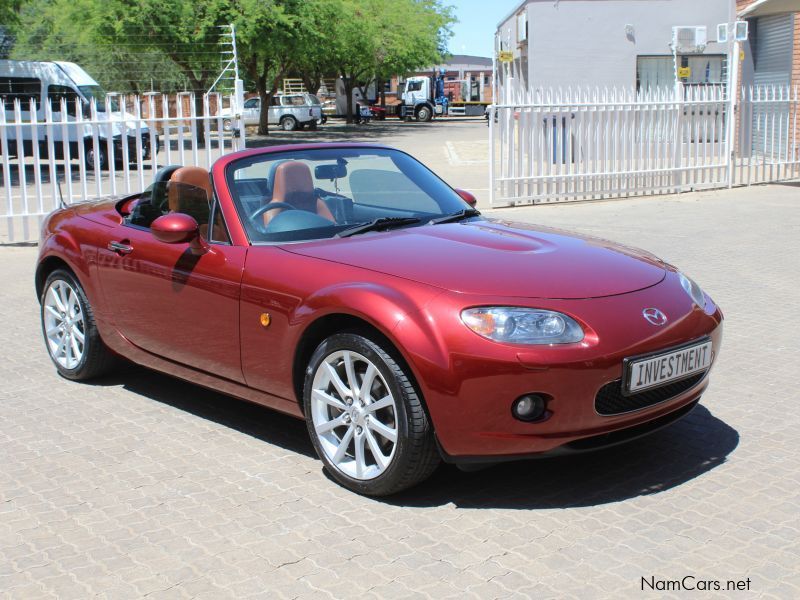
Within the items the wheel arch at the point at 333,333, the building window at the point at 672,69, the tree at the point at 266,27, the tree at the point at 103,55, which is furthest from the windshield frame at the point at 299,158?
the tree at the point at 103,55

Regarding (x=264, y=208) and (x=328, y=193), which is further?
(x=328, y=193)

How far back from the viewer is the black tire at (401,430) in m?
3.99

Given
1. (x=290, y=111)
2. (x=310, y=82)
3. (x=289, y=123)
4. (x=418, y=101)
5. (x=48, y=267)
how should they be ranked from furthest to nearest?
(x=310, y=82) → (x=418, y=101) → (x=289, y=123) → (x=290, y=111) → (x=48, y=267)

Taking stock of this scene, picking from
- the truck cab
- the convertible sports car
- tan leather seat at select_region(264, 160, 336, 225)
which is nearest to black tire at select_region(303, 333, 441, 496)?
the convertible sports car

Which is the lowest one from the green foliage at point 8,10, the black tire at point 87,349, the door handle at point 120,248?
the black tire at point 87,349

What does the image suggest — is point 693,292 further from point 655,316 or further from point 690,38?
point 690,38

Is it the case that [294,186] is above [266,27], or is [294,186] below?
below

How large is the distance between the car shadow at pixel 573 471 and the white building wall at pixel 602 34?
24183 millimetres

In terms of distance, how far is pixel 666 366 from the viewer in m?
4.16

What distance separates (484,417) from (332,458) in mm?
834

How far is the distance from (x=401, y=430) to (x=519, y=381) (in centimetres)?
53

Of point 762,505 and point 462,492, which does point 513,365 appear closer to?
point 462,492

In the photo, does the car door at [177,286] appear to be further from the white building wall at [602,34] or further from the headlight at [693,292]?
the white building wall at [602,34]

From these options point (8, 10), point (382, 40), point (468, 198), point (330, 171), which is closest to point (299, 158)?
point (330, 171)
